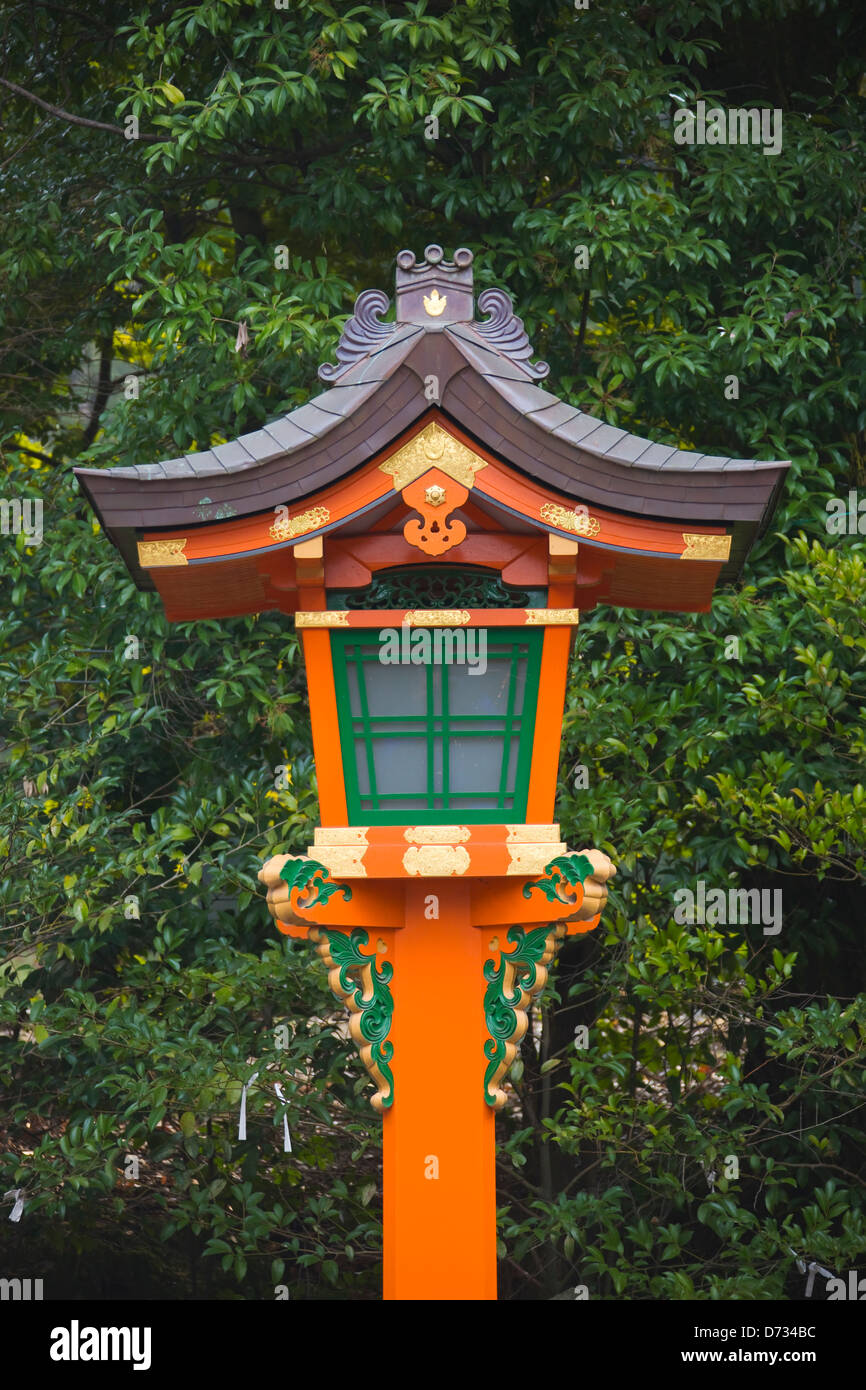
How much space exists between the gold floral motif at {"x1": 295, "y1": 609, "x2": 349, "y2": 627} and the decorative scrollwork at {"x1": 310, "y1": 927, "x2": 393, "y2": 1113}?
3.00ft

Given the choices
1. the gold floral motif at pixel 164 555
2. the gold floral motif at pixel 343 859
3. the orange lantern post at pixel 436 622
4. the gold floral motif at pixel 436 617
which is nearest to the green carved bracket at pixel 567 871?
the orange lantern post at pixel 436 622

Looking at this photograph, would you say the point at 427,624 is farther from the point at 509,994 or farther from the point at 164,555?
the point at 509,994

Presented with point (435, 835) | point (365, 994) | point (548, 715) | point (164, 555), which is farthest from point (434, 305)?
point (365, 994)

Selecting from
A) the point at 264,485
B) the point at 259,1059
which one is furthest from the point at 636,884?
the point at 264,485

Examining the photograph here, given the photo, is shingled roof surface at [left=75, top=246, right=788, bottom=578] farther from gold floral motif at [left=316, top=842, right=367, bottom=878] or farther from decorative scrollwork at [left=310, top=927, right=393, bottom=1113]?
decorative scrollwork at [left=310, top=927, right=393, bottom=1113]

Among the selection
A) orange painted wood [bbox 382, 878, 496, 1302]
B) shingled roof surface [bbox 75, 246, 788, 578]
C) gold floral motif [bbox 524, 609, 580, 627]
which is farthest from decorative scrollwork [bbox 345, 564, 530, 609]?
orange painted wood [bbox 382, 878, 496, 1302]

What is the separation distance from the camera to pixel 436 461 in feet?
12.8

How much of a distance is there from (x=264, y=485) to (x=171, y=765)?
3500 mm

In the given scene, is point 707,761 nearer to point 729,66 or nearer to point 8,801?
point 8,801

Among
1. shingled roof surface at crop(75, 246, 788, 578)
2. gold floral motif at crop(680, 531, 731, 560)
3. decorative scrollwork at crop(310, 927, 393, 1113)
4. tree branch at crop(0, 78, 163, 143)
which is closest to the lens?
shingled roof surface at crop(75, 246, 788, 578)

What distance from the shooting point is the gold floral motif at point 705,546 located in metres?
3.95

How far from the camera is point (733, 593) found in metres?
6.57

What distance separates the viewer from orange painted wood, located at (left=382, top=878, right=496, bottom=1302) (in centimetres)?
401

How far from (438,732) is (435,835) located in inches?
12.5
